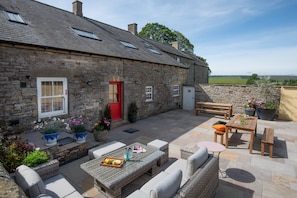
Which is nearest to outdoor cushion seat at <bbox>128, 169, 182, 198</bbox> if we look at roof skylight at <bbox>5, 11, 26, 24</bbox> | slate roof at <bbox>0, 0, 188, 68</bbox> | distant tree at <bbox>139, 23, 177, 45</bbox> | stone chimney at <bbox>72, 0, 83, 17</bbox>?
slate roof at <bbox>0, 0, 188, 68</bbox>

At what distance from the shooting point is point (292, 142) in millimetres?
6891

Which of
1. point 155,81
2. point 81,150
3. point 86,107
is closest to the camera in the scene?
point 81,150

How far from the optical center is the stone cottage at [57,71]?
17.8ft

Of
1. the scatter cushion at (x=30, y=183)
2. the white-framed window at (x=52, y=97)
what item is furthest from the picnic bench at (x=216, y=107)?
the scatter cushion at (x=30, y=183)

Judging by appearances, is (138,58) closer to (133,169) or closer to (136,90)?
(136,90)

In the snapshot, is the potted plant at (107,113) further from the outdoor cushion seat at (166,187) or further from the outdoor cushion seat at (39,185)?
the outdoor cushion seat at (166,187)

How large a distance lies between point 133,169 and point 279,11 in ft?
36.7

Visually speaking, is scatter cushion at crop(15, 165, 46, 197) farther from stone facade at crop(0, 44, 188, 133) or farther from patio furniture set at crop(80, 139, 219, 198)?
stone facade at crop(0, 44, 188, 133)

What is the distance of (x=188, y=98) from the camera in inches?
583

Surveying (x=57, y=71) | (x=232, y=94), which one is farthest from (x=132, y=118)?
(x=232, y=94)

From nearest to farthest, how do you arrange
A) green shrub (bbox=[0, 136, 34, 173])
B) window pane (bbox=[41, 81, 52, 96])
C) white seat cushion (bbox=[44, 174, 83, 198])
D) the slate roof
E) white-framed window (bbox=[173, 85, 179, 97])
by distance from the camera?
white seat cushion (bbox=[44, 174, 83, 198])
green shrub (bbox=[0, 136, 34, 173])
the slate roof
window pane (bbox=[41, 81, 52, 96])
white-framed window (bbox=[173, 85, 179, 97])

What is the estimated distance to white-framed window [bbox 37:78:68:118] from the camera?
611 cm

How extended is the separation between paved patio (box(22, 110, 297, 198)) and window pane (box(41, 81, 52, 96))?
5.38 feet

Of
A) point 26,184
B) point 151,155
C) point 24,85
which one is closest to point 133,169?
point 151,155
